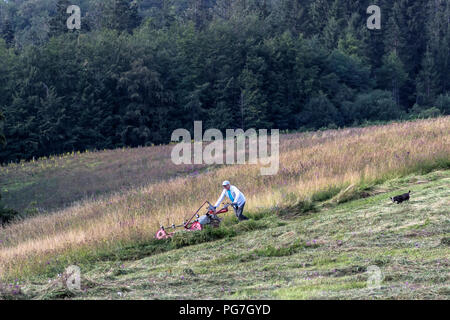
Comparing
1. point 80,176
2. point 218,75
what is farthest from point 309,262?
point 218,75

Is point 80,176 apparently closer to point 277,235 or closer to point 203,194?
point 203,194

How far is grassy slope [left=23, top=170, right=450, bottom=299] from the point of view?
→ 845 centimetres

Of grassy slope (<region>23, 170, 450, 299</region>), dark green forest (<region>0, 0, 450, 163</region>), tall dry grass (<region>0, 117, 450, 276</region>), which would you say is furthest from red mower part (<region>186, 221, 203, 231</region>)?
dark green forest (<region>0, 0, 450, 163</region>)

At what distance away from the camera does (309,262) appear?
33.9ft

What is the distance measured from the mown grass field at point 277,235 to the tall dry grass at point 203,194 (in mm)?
50

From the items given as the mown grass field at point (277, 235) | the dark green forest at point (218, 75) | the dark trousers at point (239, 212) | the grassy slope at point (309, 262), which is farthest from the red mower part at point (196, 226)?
the dark green forest at point (218, 75)

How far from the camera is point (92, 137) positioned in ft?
205

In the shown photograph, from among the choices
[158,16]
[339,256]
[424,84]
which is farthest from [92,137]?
[339,256]

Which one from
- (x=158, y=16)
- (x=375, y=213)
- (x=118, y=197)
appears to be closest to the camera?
(x=375, y=213)

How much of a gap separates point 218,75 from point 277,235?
59.6 metres

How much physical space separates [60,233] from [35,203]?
53.9 ft

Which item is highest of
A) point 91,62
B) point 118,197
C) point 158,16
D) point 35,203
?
point 158,16

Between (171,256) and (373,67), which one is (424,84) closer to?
(373,67)

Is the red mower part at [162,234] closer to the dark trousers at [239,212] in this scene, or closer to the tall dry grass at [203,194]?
the tall dry grass at [203,194]
